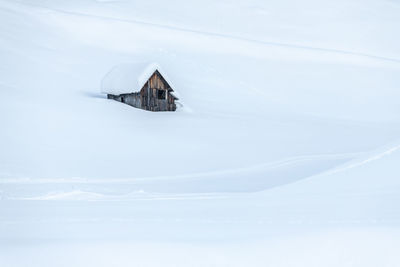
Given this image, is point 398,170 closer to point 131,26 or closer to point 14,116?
point 14,116

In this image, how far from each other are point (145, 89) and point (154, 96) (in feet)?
1.40

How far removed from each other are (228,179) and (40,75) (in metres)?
11.7

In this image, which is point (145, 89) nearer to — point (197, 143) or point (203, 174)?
point (197, 143)

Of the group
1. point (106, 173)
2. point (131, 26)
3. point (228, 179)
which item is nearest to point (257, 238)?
point (228, 179)

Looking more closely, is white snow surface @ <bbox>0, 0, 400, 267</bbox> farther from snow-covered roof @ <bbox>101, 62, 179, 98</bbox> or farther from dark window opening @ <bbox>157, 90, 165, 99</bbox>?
dark window opening @ <bbox>157, 90, 165, 99</bbox>

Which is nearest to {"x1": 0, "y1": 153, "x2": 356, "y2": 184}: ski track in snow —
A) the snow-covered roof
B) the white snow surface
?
the white snow surface

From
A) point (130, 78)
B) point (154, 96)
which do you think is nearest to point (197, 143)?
point (154, 96)

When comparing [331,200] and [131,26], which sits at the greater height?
[131,26]

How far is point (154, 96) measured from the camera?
18.6 meters

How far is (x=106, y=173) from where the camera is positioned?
11281mm

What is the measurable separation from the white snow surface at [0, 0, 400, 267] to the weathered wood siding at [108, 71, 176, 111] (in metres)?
0.40

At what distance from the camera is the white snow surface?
6.70 m

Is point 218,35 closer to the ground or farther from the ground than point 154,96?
farther from the ground

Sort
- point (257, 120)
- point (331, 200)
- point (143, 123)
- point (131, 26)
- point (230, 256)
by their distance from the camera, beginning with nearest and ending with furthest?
point (230, 256)
point (331, 200)
point (143, 123)
point (257, 120)
point (131, 26)
